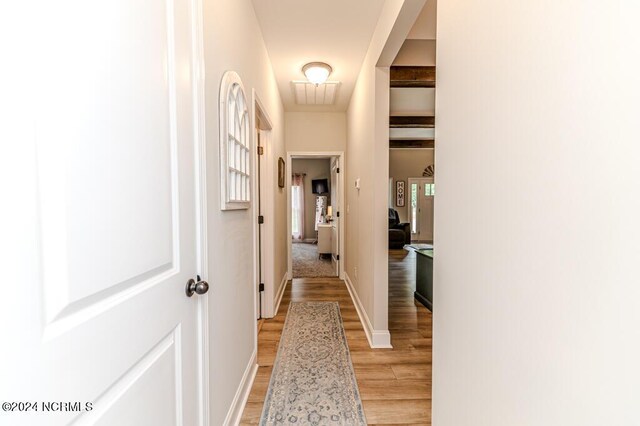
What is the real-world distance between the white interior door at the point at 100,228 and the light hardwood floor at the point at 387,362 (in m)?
1.18

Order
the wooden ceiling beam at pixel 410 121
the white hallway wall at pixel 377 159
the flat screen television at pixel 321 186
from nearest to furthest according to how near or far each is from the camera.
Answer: the white hallway wall at pixel 377 159 < the wooden ceiling beam at pixel 410 121 < the flat screen television at pixel 321 186

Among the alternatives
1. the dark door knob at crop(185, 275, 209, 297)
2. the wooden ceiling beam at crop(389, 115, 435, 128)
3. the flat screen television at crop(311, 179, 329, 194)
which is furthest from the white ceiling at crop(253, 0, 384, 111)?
the flat screen television at crop(311, 179, 329, 194)

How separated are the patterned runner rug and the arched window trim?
122 cm

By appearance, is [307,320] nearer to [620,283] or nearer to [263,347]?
[263,347]

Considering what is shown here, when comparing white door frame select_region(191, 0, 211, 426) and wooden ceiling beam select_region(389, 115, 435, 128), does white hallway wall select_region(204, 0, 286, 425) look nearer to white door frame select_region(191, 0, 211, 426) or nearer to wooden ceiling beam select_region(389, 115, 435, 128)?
white door frame select_region(191, 0, 211, 426)

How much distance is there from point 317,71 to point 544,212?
2820 millimetres

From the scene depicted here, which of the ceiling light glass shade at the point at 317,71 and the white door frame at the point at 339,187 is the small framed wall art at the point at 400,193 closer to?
the white door frame at the point at 339,187

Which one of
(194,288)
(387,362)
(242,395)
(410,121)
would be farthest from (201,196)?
(410,121)

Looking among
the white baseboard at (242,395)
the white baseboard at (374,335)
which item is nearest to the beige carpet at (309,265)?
the white baseboard at (374,335)

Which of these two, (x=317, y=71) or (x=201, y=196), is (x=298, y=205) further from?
(x=201, y=196)

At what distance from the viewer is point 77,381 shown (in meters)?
0.58

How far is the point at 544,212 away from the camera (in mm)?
688

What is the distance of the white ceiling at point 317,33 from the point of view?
2.21 meters

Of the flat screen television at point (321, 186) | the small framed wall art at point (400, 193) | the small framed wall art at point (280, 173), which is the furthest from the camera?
the small framed wall art at point (400, 193)
